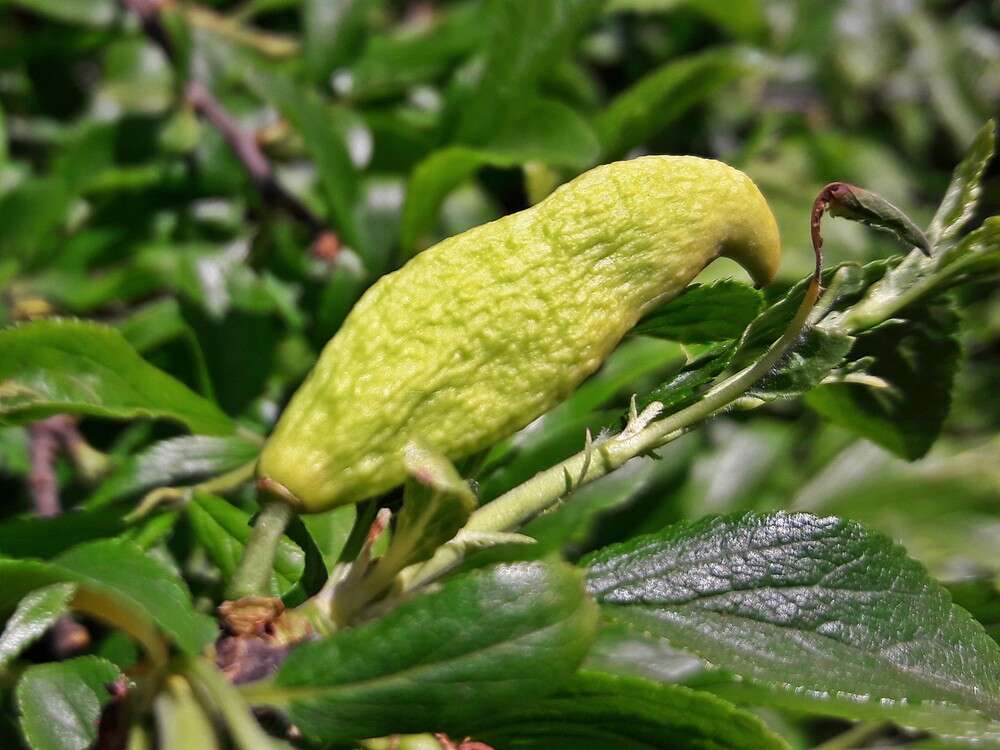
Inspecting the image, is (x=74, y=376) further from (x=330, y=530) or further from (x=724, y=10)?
(x=724, y=10)

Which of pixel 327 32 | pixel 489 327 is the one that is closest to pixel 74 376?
pixel 489 327

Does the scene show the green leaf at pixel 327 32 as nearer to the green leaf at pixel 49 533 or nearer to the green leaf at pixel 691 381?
the green leaf at pixel 49 533

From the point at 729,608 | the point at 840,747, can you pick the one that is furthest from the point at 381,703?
the point at 840,747

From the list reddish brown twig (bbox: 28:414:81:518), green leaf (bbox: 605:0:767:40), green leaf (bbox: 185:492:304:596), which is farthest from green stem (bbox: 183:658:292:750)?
green leaf (bbox: 605:0:767:40)

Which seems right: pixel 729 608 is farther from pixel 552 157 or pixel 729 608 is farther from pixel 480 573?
pixel 552 157

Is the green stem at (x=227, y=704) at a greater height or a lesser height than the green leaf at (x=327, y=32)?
lesser

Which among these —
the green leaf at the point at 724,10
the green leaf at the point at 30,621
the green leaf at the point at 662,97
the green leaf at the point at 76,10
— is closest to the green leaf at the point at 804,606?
the green leaf at the point at 30,621
